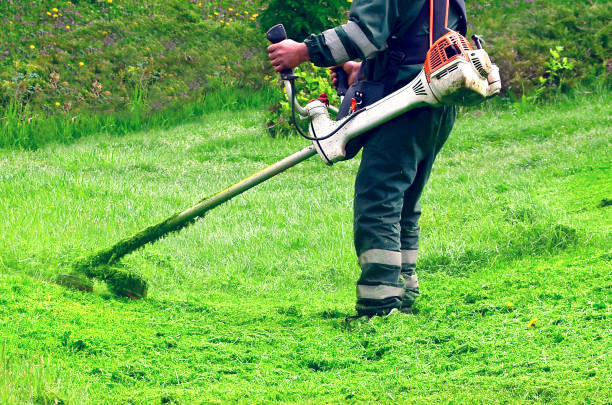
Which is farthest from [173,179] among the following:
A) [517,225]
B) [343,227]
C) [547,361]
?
[547,361]

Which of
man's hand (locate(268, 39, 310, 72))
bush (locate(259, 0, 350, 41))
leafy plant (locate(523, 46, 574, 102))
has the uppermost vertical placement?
man's hand (locate(268, 39, 310, 72))

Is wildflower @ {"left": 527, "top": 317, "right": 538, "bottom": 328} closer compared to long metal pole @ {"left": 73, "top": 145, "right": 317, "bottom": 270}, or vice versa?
wildflower @ {"left": 527, "top": 317, "right": 538, "bottom": 328}

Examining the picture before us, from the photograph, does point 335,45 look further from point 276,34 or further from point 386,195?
point 386,195

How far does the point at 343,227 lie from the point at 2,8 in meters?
8.87

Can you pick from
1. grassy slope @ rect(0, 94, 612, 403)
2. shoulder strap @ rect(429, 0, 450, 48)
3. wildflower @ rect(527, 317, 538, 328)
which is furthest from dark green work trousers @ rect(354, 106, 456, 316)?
wildflower @ rect(527, 317, 538, 328)

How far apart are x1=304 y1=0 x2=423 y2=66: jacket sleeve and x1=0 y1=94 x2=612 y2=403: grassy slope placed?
1258mm

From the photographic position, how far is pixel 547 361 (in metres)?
2.98

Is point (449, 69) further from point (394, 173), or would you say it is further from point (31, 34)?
point (31, 34)

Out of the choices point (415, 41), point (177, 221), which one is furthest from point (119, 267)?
point (415, 41)

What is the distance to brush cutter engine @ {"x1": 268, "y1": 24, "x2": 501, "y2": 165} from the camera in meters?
3.37

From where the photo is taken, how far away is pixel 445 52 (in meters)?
3.37

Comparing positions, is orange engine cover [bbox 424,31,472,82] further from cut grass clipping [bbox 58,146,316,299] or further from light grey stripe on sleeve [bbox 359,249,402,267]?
cut grass clipping [bbox 58,146,316,299]

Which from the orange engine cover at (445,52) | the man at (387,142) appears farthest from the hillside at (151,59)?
the orange engine cover at (445,52)

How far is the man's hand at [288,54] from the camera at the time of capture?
11.7ft
